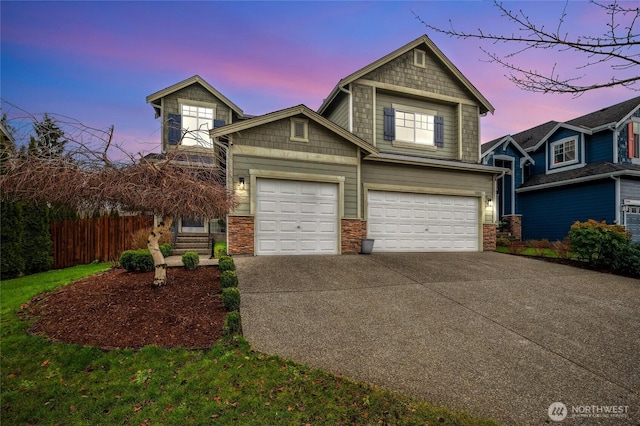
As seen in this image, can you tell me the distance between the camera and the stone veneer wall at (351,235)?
1094 centimetres

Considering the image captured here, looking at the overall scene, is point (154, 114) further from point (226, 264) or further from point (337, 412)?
point (337, 412)

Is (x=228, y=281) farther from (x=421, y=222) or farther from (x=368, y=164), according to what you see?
(x=421, y=222)

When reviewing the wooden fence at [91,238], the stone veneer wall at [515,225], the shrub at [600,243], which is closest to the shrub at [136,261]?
the wooden fence at [91,238]

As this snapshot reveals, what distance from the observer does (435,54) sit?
14.4 metres

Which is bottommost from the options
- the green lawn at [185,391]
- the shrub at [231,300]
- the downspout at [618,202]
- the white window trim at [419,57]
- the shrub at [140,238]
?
the green lawn at [185,391]

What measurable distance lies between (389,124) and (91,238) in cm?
1281

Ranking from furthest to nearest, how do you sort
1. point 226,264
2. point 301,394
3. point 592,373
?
point 226,264, point 592,373, point 301,394

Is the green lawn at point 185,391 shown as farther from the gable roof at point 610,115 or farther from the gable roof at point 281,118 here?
the gable roof at point 610,115

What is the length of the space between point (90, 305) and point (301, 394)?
15.3 feet

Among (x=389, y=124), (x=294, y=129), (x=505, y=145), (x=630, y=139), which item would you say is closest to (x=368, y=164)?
(x=389, y=124)

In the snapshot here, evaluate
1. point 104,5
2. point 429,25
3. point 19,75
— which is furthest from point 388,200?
point 19,75

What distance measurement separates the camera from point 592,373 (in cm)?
390

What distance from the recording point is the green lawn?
302 centimetres

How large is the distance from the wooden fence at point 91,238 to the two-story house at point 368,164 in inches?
168
